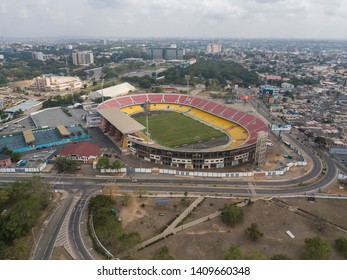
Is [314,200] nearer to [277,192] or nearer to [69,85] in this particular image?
[277,192]

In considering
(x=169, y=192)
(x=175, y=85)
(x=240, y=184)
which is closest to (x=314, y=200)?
(x=240, y=184)

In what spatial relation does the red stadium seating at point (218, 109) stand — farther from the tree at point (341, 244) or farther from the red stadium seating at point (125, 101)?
the tree at point (341, 244)

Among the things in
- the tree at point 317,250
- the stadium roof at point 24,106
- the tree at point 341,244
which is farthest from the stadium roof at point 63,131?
the tree at point 341,244

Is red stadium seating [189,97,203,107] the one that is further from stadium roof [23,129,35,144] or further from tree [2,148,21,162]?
tree [2,148,21,162]

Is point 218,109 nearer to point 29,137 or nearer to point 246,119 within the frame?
point 246,119

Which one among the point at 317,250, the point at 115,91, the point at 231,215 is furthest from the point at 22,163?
the point at 115,91
